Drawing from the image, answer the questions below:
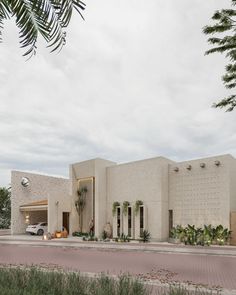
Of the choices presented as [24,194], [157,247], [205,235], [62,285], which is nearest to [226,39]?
[62,285]

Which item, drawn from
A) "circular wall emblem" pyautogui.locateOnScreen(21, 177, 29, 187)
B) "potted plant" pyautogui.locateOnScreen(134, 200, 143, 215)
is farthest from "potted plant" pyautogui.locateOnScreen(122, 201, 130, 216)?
"circular wall emblem" pyautogui.locateOnScreen(21, 177, 29, 187)

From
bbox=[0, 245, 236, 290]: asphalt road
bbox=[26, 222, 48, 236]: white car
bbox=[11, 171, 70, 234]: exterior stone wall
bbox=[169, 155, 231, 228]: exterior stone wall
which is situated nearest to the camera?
bbox=[0, 245, 236, 290]: asphalt road

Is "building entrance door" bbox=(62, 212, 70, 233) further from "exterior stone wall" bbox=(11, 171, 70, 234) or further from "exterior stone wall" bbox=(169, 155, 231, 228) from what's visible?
"exterior stone wall" bbox=(169, 155, 231, 228)

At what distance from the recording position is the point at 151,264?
54.2 feet

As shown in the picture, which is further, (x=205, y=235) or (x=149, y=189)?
(x=149, y=189)

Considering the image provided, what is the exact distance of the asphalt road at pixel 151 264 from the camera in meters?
13.0

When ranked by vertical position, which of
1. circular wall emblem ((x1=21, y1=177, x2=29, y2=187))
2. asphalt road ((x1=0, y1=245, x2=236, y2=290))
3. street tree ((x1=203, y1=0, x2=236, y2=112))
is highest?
street tree ((x1=203, y1=0, x2=236, y2=112))

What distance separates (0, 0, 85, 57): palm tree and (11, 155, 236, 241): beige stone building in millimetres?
20660

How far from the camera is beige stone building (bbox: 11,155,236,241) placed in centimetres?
2625

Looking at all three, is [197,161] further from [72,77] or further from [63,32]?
[63,32]

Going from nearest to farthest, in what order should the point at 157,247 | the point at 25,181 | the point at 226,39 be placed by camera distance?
the point at 226,39 → the point at 157,247 → the point at 25,181

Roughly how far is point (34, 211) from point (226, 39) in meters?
29.7

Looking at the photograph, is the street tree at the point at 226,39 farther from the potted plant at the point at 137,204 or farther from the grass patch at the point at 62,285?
the potted plant at the point at 137,204

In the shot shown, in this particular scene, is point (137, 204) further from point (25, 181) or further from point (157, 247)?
point (25, 181)
